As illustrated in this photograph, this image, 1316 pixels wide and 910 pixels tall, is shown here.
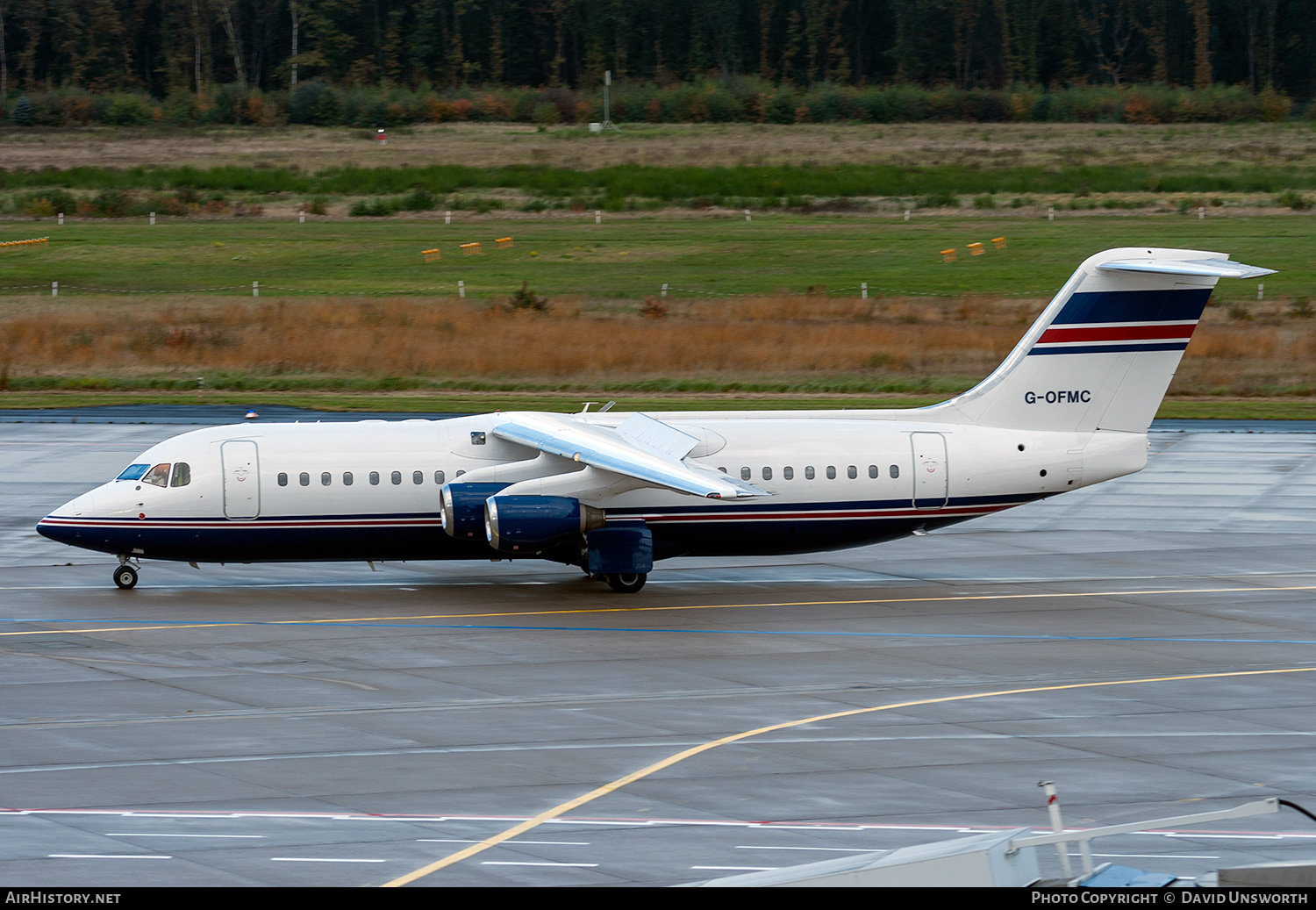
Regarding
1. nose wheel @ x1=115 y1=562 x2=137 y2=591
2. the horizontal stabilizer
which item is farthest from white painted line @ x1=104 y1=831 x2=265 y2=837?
the horizontal stabilizer

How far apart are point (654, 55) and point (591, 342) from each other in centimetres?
11963

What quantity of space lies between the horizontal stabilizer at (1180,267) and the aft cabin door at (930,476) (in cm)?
492

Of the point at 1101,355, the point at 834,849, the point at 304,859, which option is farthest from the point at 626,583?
the point at 304,859

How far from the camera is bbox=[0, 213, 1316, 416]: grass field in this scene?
55.2m

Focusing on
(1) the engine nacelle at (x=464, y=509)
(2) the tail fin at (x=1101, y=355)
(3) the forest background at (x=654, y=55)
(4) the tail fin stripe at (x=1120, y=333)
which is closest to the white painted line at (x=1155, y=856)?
(1) the engine nacelle at (x=464, y=509)

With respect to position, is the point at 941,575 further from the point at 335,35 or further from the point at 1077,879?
the point at 335,35

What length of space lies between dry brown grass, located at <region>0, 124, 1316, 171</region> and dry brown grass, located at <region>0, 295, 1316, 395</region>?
49.3 metres

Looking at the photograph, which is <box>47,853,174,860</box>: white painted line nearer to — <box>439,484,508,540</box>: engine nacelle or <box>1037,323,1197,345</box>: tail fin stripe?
<box>439,484,508,540</box>: engine nacelle

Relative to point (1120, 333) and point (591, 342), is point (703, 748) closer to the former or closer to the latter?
point (1120, 333)

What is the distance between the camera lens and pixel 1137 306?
3197 cm

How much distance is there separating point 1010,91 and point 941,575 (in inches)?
5048

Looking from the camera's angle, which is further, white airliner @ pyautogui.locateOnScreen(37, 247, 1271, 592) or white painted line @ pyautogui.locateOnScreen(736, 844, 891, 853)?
white airliner @ pyautogui.locateOnScreen(37, 247, 1271, 592)

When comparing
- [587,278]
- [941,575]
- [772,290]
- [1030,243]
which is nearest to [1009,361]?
[941,575]

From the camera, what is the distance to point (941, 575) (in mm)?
32656
